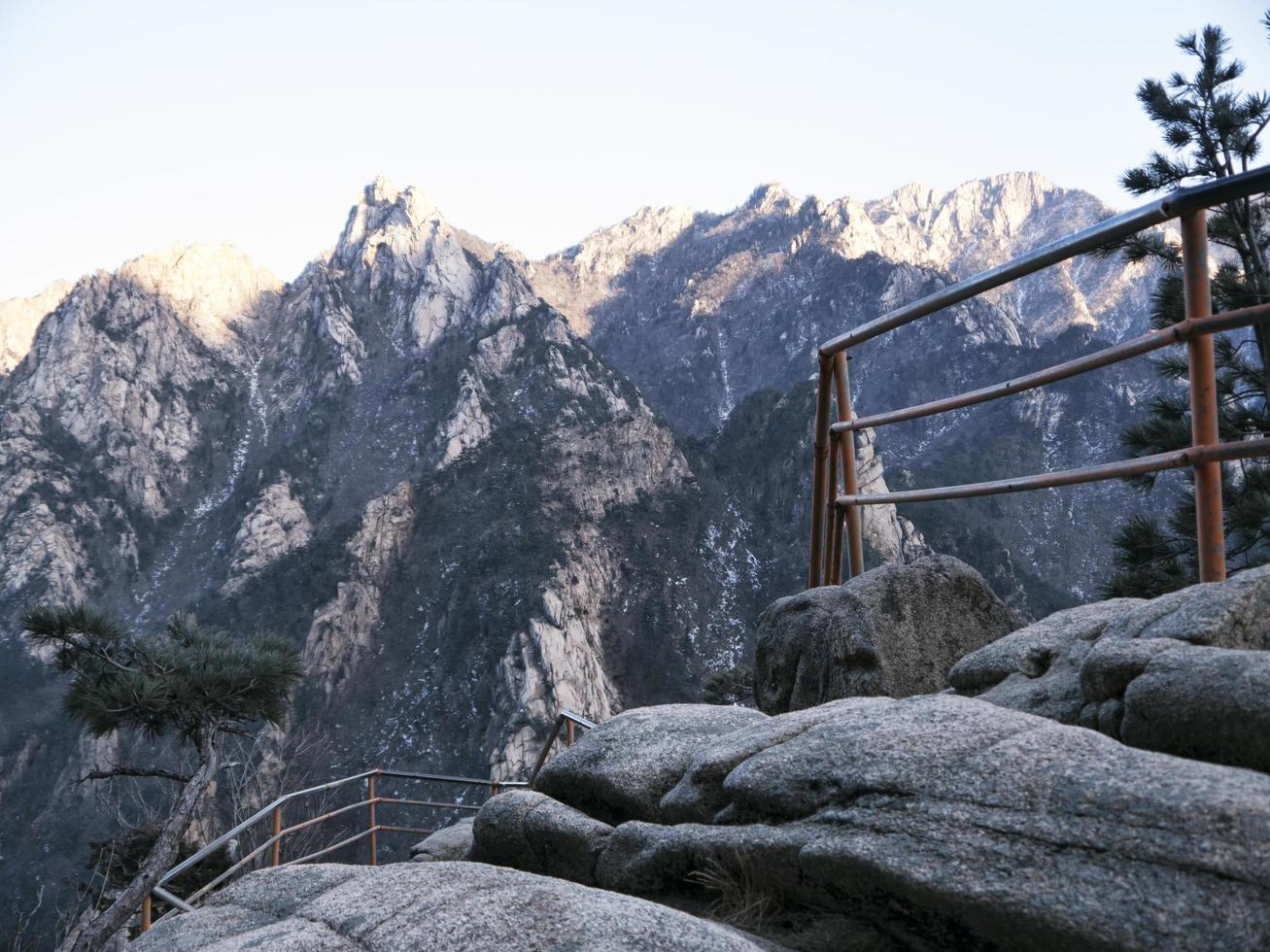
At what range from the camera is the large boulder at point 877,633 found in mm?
4391

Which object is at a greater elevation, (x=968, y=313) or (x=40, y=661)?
(x=968, y=313)

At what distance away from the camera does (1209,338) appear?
2914 mm

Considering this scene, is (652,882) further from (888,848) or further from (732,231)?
(732,231)

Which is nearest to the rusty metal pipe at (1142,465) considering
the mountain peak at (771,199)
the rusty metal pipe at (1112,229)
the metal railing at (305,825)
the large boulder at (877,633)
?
the rusty metal pipe at (1112,229)

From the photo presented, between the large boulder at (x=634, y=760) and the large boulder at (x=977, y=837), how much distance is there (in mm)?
421

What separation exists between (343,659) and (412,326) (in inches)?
1713

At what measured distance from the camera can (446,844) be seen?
6746 millimetres

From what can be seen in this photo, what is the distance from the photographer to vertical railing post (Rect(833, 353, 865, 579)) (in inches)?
188

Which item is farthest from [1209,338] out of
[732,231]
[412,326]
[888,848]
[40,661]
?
[732,231]

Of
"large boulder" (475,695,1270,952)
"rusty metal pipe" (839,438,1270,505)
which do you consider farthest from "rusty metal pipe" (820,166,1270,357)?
"large boulder" (475,695,1270,952)

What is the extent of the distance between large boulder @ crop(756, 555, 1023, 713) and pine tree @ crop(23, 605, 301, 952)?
10.0 meters

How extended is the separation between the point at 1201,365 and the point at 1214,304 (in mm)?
10220

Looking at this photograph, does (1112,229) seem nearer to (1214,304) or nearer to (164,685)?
(1214,304)

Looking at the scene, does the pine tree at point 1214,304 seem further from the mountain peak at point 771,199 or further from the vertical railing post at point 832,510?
the mountain peak at point 771,199
